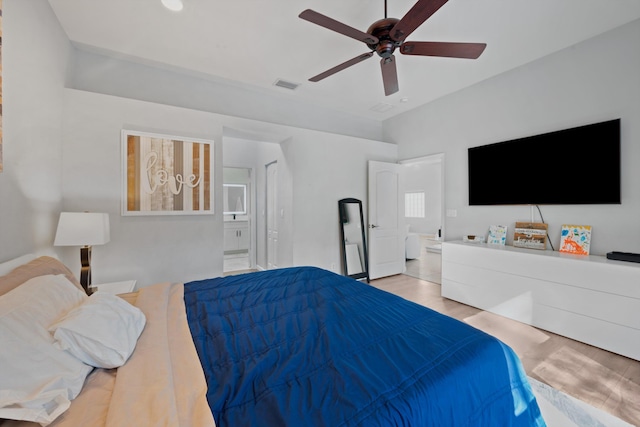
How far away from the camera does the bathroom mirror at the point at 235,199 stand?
646cm

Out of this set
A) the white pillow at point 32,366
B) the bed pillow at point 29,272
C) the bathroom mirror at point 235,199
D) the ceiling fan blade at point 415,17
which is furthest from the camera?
the bathroom mirror at point 235,199

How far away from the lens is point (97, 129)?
265 cm

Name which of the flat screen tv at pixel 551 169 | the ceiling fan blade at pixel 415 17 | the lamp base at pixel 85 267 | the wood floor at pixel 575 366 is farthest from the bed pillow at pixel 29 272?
the flat screen tv at pixel 551 169

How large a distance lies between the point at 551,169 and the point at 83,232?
4640 millimetres

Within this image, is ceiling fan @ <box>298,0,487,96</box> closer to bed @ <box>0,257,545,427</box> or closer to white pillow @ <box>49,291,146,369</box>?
bed @ <box>0,257,545,427</box>

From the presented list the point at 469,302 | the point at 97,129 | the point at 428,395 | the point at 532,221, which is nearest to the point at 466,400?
the point at 428,395

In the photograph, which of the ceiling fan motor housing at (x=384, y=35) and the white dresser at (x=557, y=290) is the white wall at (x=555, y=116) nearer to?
the white dresser at (x=557, y=290)

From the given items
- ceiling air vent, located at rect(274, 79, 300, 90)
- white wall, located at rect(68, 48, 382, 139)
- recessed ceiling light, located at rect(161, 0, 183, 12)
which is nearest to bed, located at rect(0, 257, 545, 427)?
recessed ceiling light, located at rect(161, 0, 183, 12)

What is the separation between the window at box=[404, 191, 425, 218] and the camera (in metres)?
9.82

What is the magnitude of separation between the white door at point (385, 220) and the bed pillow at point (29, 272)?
375cm

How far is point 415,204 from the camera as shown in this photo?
395 inches

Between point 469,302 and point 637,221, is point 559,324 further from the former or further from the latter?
point 637,221

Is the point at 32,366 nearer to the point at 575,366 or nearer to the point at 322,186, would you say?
the point at 575,366

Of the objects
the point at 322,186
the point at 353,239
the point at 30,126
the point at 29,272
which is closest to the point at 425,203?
the point at 353,239
